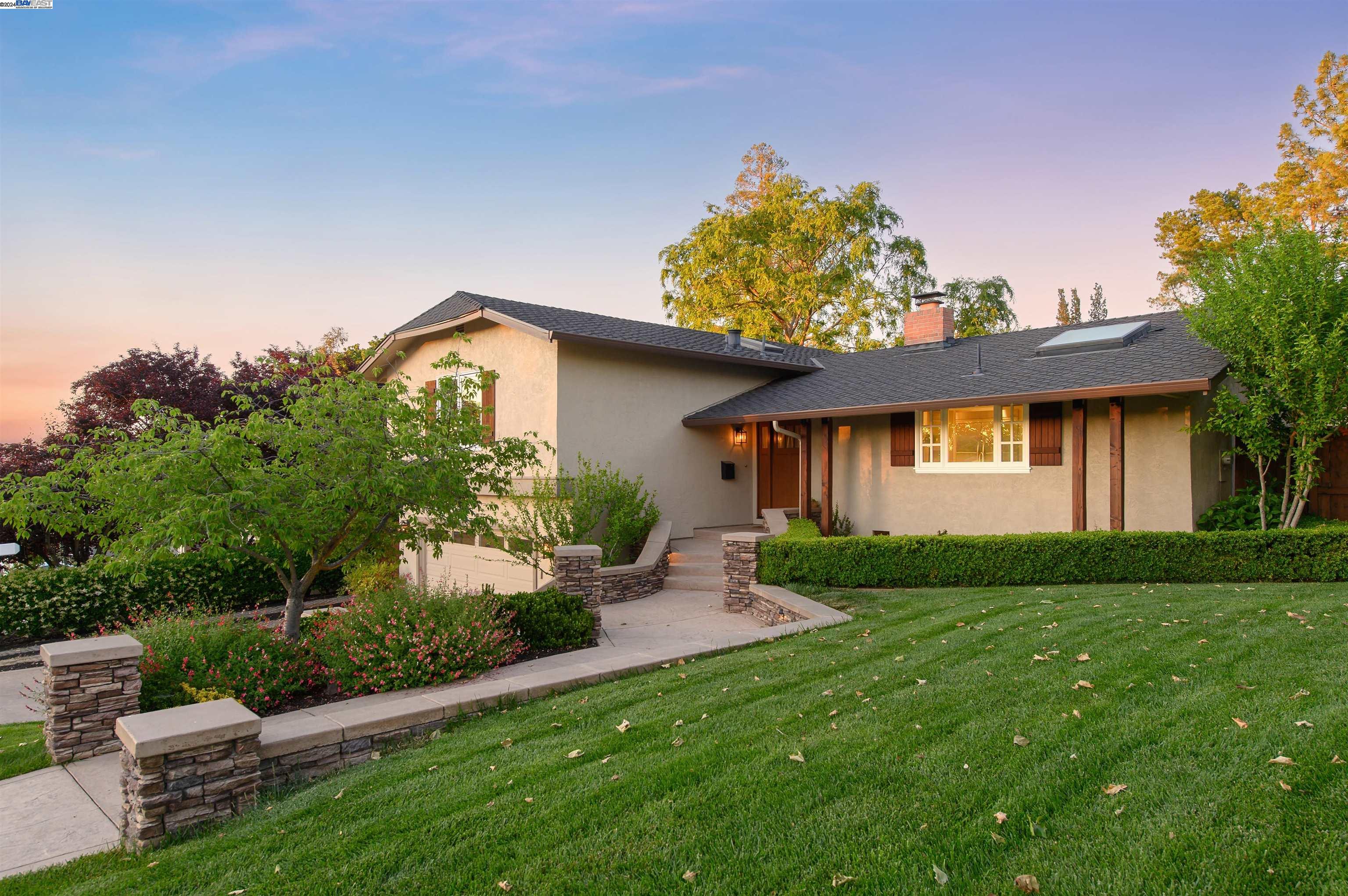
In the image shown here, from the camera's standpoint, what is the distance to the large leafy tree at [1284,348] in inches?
346

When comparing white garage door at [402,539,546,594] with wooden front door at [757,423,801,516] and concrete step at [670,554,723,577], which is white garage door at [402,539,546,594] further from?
wooden front door at [757,423,801,516]

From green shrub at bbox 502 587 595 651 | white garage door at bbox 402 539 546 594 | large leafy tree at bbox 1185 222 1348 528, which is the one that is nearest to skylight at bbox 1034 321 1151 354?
large leafy tree at bbox 1185 222 1348 528

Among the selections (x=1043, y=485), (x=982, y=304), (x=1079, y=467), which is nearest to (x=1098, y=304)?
(x=982, y=304)

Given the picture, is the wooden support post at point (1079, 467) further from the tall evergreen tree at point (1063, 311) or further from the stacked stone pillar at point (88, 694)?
the tall evergreen tree at point (1063, 311)

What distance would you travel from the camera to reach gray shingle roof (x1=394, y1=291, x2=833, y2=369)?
12.8 meters

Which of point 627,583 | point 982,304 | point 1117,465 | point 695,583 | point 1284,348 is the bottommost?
point 695,583

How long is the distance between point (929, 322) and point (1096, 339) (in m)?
4.20

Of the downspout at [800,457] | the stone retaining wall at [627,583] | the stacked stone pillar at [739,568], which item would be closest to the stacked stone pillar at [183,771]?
the stone retaining wall at [627,583]

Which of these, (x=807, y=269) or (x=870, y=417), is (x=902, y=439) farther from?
(x=807, y=269)

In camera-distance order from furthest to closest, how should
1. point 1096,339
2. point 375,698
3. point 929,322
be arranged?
point 929,322, point 1096,339, point 375,698

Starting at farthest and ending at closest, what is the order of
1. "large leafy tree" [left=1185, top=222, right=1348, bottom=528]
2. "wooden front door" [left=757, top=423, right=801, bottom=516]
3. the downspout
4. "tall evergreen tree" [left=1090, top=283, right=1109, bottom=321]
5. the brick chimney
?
1. "tall evergreen tree" [left=1090, top=283, right=1109, bottom=321]
2. the brick chimney
3. "wooden front door" [left=757, top=423, right=801, bottom=516]
4. the downspout
5. "large leafy tree" [left=1185, top=222, right=1348, bottom=528]

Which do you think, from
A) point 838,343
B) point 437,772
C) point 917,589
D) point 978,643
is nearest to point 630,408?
point 917,589

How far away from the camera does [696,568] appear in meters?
12.2

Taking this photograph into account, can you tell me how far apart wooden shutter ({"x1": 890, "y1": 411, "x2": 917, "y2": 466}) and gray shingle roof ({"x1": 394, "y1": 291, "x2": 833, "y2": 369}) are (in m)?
3.59
